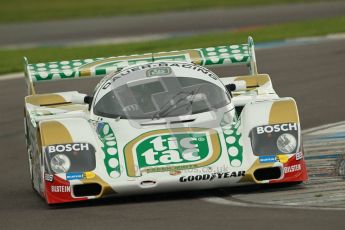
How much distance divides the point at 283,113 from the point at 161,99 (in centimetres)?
116

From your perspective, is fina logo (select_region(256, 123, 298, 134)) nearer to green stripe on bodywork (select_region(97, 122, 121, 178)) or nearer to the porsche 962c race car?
the porsche 962c race car

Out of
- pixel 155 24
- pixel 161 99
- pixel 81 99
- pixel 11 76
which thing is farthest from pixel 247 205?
pixel 155 24

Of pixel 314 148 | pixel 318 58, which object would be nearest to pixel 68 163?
pixel 314 148

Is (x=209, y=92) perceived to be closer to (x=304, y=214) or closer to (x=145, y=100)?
(x=145, y=100)

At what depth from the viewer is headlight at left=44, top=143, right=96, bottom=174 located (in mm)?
10227

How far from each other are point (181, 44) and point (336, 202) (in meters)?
14.5

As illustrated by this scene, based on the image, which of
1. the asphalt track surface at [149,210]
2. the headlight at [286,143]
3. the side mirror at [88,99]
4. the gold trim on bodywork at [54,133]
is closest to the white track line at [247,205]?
the asphalt track surface at [149,210]

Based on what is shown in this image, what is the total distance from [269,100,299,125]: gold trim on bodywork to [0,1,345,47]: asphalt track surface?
18022 millimetres

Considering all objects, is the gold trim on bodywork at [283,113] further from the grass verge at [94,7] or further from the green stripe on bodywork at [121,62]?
the grass verge at [94,7]

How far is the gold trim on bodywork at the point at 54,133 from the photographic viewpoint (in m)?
10.4

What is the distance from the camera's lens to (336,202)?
9.48 meters

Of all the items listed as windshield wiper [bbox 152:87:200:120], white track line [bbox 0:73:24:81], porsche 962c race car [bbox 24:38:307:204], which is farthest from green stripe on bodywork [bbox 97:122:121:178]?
white track line [bbox 0:73:24:81]

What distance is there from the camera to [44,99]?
12.4 m

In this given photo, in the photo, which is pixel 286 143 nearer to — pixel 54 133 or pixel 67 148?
pixel 67 148
